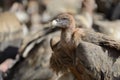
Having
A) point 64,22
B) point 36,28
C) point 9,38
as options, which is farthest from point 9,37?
point 64,22

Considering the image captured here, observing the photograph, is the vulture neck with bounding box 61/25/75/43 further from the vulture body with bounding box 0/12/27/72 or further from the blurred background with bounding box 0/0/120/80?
the vulture body with bounding box 0/12/27/72

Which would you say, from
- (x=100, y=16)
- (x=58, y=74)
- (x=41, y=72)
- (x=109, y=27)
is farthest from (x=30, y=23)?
(x=58, y=74)

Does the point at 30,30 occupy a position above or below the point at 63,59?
below

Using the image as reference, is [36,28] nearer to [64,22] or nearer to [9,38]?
[9,38]

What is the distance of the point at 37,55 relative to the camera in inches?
256

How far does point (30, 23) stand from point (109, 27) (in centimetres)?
195

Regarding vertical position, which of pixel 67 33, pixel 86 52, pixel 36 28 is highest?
pixel 67 33

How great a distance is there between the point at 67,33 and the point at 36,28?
324 cm

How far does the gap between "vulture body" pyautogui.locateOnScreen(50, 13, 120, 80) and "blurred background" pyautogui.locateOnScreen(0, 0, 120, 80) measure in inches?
13.3

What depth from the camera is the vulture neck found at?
5.12m

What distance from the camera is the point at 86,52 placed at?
4973 mm

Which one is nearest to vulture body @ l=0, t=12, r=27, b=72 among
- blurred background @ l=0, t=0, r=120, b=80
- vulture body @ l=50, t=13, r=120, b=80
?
blurred background @ l=0, t=0, r=120, b=80

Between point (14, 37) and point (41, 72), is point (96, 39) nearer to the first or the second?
point (41, 72)

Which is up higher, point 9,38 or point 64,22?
point 64,22
